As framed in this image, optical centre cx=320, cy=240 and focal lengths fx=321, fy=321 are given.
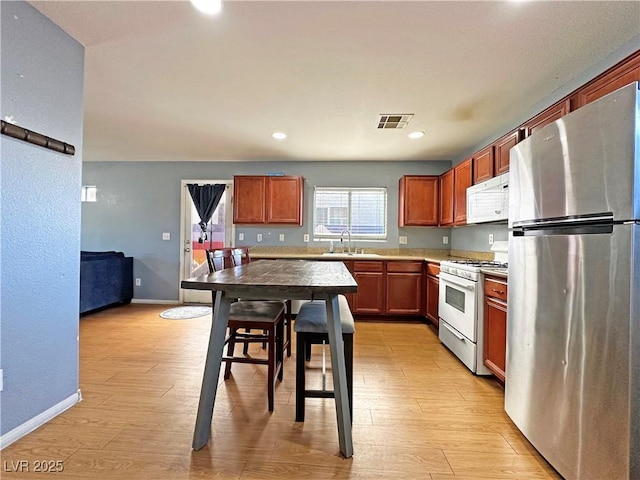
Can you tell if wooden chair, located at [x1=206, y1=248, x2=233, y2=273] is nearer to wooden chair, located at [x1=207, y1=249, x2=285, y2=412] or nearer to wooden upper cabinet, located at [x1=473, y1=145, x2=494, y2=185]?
wooden chair, located at [x1=207, y1=249, x2=285, y2=412]

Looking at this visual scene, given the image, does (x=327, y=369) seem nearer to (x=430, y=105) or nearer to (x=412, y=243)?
(x=430, y=105)

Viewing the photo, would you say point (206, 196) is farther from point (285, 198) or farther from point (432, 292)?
point (432, 292)

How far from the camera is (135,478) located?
56.7 inches

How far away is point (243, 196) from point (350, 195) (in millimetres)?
1608

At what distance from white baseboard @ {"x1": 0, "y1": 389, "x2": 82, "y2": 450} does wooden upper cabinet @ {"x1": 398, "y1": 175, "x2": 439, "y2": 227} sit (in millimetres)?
3991

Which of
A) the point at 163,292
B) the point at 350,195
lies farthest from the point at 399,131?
the point at 163,292

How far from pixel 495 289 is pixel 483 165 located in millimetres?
1389

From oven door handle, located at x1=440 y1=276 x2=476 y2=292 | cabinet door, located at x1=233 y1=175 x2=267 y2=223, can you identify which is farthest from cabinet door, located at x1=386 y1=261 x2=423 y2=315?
cabinet door, located at x1=233 y1=175 x2=267 y2=223

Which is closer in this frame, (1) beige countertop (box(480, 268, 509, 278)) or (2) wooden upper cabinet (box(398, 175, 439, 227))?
(1) beige countertop (box(480, 268, 509, 278))

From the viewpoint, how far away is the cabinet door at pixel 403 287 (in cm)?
418

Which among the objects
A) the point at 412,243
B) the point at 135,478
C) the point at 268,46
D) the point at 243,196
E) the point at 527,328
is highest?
the point at 268,46

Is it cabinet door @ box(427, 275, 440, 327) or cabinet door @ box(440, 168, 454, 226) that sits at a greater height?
cabinet door @ box(440, 168, 454, 226)

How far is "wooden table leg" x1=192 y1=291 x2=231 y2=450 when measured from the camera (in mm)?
1622

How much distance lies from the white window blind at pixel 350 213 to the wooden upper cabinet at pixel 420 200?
1.42 ft
